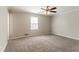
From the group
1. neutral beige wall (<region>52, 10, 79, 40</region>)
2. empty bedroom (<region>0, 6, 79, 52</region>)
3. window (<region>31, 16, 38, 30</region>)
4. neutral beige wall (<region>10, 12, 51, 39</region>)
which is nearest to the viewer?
empty bedroom (<region>0, 6, 79, 52</region>)

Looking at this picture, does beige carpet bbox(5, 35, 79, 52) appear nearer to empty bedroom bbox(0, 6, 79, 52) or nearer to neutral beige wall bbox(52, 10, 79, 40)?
empty bedroom bbox(0, 6, 79, 52)

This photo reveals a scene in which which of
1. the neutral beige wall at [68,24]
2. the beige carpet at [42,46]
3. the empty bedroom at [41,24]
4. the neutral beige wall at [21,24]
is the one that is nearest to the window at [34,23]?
the empty bedroom at [41,24]

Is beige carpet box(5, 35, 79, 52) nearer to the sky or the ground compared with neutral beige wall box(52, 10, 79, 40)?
nearer to the ground

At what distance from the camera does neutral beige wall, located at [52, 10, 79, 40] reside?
534 cm

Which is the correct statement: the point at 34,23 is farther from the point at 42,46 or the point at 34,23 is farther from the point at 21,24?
the point at 42,46

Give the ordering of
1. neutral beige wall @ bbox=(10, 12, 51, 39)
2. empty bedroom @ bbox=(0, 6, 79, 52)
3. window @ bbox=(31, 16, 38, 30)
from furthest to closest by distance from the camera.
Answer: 1. window @ bbox=(31, 16, 38, 30)
2. neutral beige wall @ bbox=(10, 12, 51, 39)
3. empty bedroom @ bbox=(0, 6, 79, 52)

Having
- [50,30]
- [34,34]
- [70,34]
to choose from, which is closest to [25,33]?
[34,34]

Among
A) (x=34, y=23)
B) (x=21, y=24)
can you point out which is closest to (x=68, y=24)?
(x=34, y=23)

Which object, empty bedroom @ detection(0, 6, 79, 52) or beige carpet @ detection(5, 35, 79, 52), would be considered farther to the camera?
empty bedroom @ detection(0, 6, 79, 52)

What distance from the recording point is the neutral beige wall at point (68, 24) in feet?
17.5

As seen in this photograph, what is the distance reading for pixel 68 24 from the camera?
19.6ft

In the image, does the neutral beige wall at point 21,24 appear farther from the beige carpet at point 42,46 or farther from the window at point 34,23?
the beige carpet at point 42,46

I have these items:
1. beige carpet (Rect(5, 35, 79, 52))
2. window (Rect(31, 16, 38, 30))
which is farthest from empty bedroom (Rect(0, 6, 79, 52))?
beige carpet (Rect(5, 35, 79, 52))
